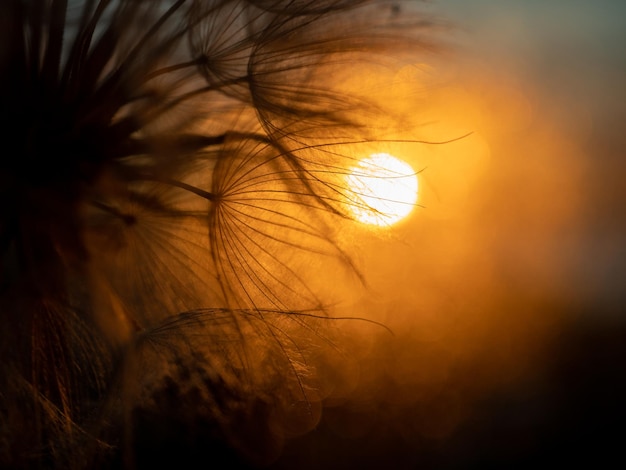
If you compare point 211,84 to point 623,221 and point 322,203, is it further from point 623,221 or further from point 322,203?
point 623,221

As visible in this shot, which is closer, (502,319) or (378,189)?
(378,189)

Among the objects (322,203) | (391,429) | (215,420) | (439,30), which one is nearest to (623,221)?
(391,429)

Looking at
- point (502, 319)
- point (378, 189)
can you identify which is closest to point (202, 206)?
point (378, 189)

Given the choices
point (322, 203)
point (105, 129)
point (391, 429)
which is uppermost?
point (105, 129)

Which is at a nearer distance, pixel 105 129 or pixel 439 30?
pixel 105 129

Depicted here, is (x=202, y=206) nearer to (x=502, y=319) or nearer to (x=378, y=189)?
(x=378, y=189)
